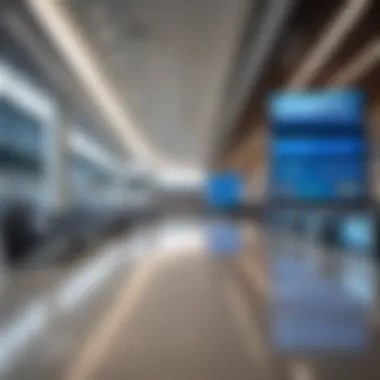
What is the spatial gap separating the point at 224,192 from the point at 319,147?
3103 cm

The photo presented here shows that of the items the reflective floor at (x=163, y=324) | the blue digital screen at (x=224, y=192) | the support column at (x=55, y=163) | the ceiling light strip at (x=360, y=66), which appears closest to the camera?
the reflective floor at (x=163, y=324)

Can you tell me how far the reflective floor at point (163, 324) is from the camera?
14.7 feet

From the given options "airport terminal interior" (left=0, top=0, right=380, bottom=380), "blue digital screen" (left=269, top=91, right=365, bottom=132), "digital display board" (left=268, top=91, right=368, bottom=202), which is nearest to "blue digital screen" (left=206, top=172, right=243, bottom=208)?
"airport terminal interior" (left=0, top=0, right=380, bottom=380)

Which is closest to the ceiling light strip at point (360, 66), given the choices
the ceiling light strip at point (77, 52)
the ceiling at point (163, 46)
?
the ceiling at point (163, 46)

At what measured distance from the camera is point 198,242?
808 inches

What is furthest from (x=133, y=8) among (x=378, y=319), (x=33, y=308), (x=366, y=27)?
(x=378, y=319)

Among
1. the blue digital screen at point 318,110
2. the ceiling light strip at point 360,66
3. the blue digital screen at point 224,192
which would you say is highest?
the ceiling light strip at point 360,66

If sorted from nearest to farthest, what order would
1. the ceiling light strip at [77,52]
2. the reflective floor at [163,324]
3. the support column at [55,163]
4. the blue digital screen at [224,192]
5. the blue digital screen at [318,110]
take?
the reflective floor at [163,324]
the ceiling light strip at [77,52]
the blue digital screen at [318,110]
the support column at [55,163]
the blue digital screen at [224,192]

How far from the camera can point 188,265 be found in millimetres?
12945

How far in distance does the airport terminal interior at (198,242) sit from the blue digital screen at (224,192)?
13.9m

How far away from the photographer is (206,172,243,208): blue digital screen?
156 ft

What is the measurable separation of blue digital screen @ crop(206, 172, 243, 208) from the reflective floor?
3465cm

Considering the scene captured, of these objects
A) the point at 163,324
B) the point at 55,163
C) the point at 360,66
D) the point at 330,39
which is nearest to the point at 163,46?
the point at 330,39

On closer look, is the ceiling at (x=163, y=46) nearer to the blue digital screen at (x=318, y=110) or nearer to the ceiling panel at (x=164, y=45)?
the ceiling panel at (x=164, y=45)
